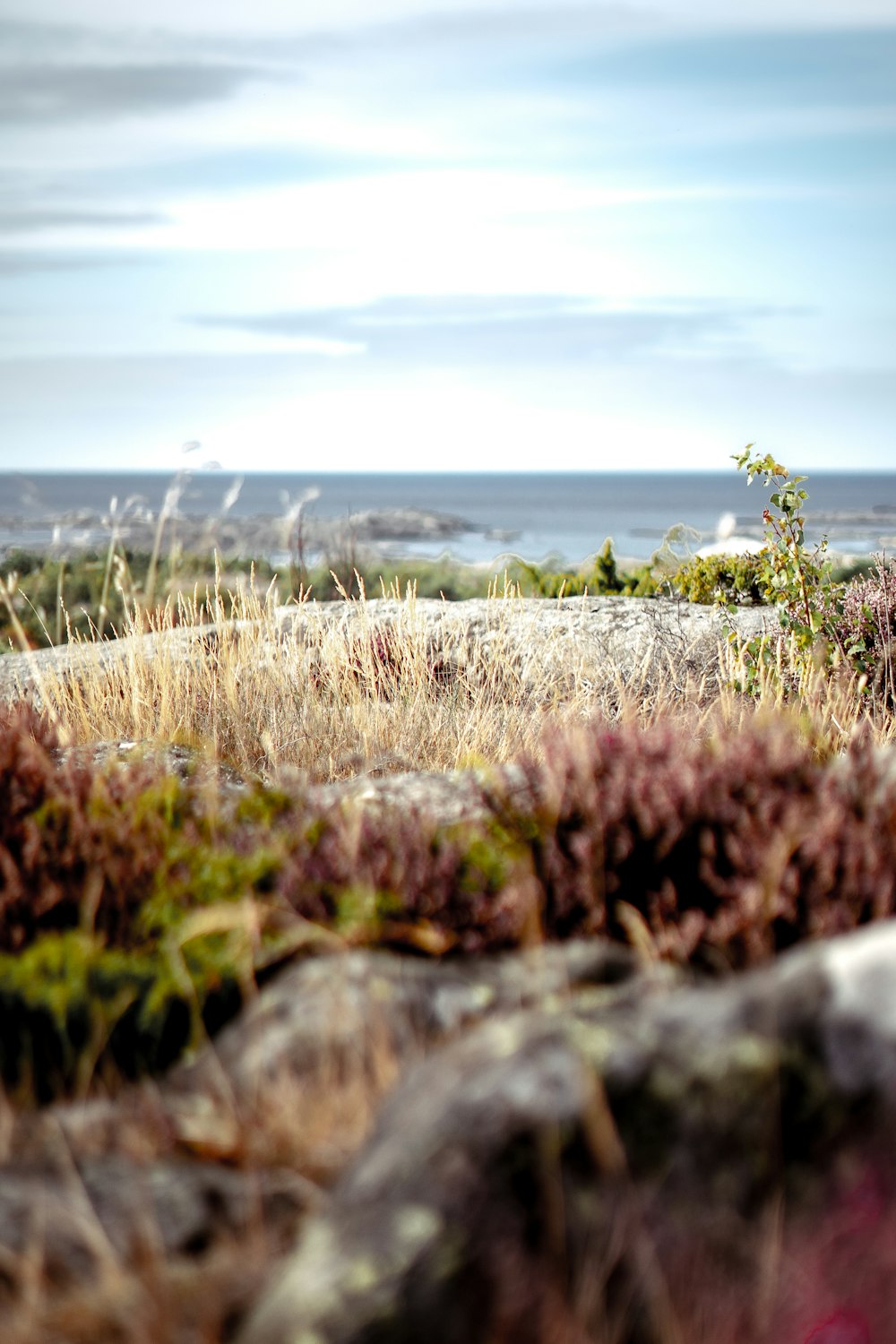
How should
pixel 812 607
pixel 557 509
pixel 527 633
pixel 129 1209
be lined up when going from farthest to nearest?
pixel 557 509
pixel 527 633
pixel 812 607
pixel 129 1209

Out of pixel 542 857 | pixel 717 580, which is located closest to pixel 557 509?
pixel 717 580

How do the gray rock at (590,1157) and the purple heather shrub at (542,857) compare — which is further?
the purple heather shrub at (542,857)

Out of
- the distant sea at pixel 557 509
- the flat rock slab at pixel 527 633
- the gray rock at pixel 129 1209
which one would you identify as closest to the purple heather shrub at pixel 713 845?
the gray rock at pixel 129 1209

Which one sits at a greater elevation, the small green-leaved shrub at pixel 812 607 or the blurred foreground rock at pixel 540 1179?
the small green-leaved shrub at pixel 812 607

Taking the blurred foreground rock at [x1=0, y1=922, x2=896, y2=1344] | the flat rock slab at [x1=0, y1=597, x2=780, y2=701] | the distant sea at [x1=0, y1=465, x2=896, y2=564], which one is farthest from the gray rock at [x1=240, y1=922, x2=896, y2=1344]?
the distant sea at [x1=0, y1=465, x2=896, y2=564]

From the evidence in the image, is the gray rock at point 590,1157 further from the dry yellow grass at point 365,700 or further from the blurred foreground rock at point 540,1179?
the dry yellow grass at point 365,700

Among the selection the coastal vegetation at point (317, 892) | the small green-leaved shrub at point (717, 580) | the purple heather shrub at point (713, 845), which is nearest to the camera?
the coastal vegetation at point (317, 892)

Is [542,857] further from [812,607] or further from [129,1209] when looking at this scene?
[812,607]

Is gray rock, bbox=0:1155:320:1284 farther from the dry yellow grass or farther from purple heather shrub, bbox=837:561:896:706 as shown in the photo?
purple heather shrub, bbox=837:561:896:706

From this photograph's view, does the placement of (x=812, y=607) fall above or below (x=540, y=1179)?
above

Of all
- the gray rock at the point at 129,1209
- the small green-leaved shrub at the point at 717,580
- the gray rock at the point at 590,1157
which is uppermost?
the small green-leaved shrub at the point at 717,580

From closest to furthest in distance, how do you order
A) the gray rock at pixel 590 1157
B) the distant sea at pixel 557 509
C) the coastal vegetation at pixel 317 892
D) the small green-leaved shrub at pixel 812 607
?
the gray rock at pixel 590 1157
the coastal vegetation at pixel 317 892
the small green-leaved shrub at pixel 812 607
the distant sea at pixel 557 509

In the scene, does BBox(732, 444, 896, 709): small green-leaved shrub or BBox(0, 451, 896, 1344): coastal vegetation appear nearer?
BBox(0, 451, 896, 1344): coastal vegetation

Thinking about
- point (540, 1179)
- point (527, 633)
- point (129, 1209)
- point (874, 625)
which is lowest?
point (129, 1209)
